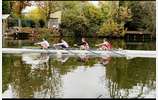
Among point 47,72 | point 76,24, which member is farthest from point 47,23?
point 47,72

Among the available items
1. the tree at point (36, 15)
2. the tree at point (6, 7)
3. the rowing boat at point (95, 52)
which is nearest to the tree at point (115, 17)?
the tree at point (36, 15)

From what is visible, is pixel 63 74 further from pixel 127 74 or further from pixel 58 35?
pixel 58 35

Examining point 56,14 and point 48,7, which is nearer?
point 56,14

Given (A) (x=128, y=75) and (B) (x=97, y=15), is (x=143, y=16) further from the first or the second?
(A) (x=128, y=75)

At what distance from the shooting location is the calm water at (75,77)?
600cm

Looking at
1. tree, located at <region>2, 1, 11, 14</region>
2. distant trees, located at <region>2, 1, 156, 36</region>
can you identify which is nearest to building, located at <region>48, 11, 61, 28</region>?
distant trees, located at <region>2, 1, 156, 36</region>

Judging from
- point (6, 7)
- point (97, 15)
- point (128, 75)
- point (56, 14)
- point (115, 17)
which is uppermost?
point (6, 7)

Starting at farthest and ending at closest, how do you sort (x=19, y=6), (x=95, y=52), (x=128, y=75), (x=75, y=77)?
(x=19, y=6) < (x=95, y=52) < (x=128, y=75) < (x=75, y=77)

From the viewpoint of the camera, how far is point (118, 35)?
53.3ft

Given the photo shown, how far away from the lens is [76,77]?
7.24 m

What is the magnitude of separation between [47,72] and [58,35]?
694cm

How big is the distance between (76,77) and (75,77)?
2 cm

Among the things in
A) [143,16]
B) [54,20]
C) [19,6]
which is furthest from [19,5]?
[143,16]

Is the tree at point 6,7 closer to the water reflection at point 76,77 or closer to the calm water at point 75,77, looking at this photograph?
the calm water at point 75,77
